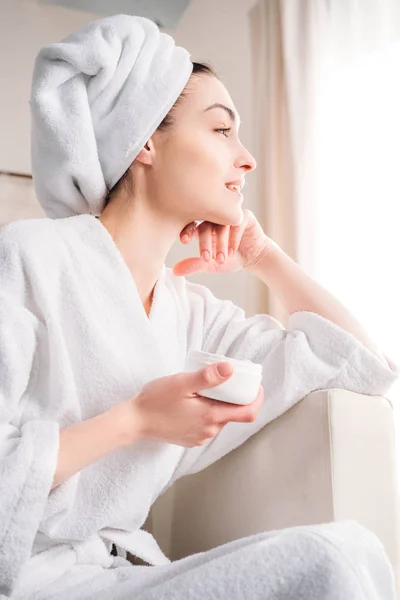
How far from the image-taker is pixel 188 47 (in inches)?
105

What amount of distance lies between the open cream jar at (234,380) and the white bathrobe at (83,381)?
0.58 ft

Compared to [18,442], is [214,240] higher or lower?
higher

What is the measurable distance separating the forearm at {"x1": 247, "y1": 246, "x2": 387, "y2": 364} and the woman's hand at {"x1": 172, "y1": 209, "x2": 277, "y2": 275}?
30mm

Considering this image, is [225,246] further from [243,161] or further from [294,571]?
[294,571]

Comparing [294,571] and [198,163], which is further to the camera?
[198,163]

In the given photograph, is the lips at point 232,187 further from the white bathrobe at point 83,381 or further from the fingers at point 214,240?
the white bathrobe at point 83,381

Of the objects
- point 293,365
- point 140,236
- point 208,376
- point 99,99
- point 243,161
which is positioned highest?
point 99,99

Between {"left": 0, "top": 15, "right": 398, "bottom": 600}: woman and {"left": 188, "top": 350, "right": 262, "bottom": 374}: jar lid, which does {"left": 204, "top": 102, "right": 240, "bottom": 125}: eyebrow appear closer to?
{"left": 0, "top": 15, "right": 398, "bottom": 600}: woman

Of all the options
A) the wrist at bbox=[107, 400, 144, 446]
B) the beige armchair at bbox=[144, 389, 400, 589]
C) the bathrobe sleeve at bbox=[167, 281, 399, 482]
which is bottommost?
the beige armchair at bbox=[144, 389, 400, 589]

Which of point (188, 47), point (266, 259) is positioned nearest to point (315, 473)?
point (266, 259)

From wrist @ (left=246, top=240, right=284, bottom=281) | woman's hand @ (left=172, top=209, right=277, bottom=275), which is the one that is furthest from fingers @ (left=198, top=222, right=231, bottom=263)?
wrist @ (left=246, top=240, right=284, bottom=281)

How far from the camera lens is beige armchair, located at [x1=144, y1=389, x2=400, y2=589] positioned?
104 centimetres

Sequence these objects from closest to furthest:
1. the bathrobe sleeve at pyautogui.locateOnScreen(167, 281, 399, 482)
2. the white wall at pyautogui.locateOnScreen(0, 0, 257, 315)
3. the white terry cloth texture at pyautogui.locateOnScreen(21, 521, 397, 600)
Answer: the white terry cloth texture at pyautogui.locateOnScreen(21, 521, 397, 600), the bathrobe sleeve at pyautogui.locateOnScreen(167, 281, 399, 482), the white wall at pyautogui.locateOnScreen(0, 0, 257, 315)

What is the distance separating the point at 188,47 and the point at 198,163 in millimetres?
1727
